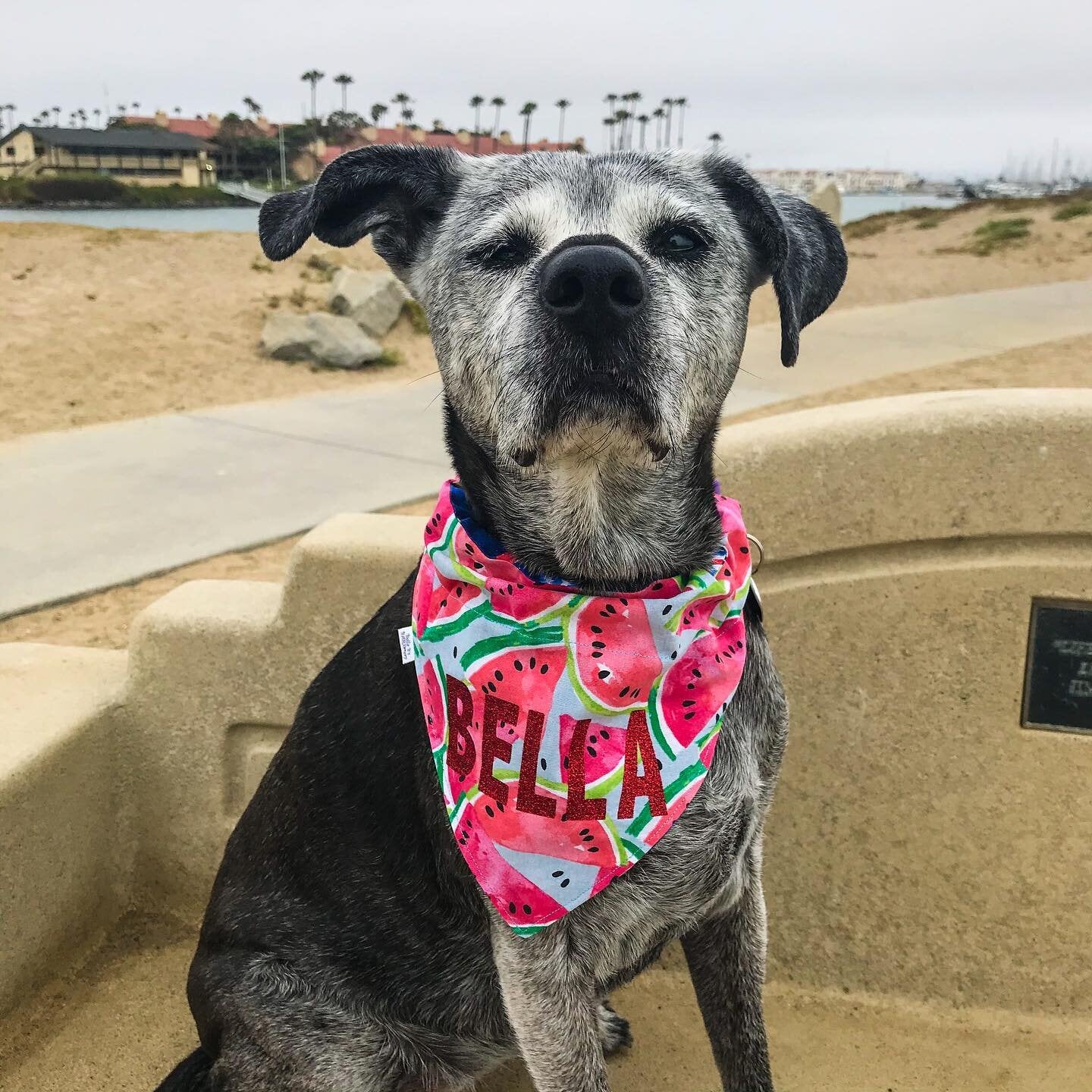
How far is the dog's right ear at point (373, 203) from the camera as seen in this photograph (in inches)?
78.5

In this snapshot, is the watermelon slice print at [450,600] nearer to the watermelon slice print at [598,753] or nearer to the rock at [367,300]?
the watermelon slice print at [598,753]

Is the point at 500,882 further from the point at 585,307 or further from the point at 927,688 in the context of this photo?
the point at 927,688

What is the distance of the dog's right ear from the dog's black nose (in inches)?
22.3

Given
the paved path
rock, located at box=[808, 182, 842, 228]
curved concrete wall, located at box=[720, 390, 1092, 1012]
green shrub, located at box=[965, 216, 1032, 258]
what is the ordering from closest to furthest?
curved concrete wall, located at box=[720, 390, 1092, 1012]
the paved path
green shrub, located at box=[965, 216, 1032, 258]
rock, located at box=[808, 182, 842, 228]

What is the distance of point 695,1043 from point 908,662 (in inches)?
44.7

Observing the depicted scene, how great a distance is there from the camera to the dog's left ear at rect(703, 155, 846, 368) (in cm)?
197

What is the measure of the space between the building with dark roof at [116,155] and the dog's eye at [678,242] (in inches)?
360

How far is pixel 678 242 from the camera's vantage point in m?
1.92

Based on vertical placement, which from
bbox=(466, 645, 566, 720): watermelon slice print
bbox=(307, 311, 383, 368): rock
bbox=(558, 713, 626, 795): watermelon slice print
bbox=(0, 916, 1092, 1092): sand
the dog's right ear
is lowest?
bbox=(0, 916, 1092, 1092): sand

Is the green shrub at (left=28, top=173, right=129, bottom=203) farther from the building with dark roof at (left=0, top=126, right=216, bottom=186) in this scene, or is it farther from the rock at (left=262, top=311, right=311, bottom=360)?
the rock at (left=262, top=311, right=311, bottom=360)

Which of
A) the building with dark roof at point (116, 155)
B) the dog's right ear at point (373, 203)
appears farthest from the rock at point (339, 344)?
the dog's right ear at point (373, 203)

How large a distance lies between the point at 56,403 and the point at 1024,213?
2022 cm

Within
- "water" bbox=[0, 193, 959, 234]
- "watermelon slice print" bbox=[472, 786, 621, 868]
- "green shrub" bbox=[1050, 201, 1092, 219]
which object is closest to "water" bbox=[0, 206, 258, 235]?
"water" bbox=[0, 193, 959, 234]

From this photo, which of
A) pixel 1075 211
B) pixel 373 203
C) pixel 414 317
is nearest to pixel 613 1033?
pixel 373 203
